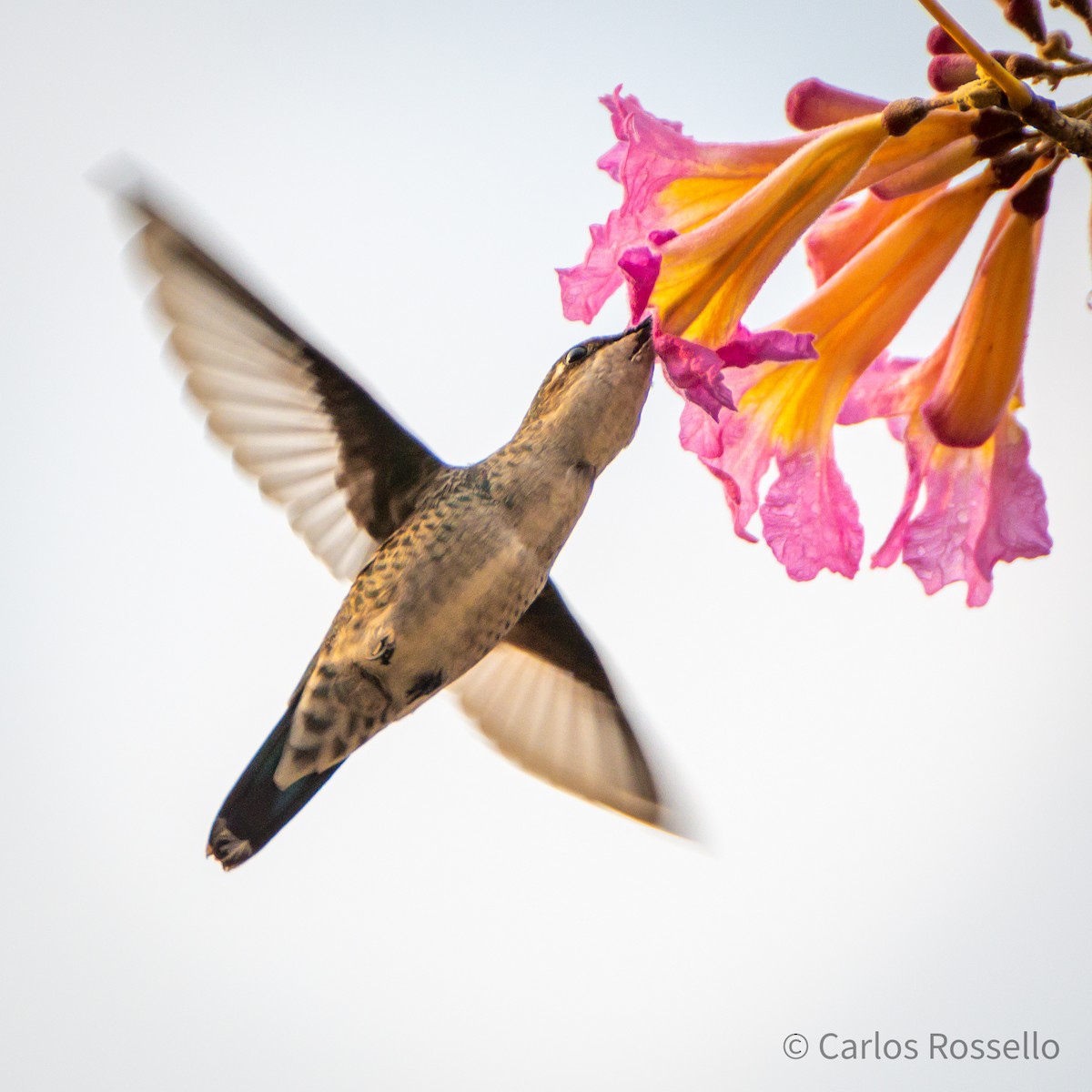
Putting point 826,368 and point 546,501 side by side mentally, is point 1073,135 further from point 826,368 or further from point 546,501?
point 546,501

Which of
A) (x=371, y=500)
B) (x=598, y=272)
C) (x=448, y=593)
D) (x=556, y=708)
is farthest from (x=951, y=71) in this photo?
(x=556, y=708)

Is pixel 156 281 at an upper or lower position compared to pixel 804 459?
upper

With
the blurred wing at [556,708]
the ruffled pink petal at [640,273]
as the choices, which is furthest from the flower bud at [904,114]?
the blurred wing at [556,708]

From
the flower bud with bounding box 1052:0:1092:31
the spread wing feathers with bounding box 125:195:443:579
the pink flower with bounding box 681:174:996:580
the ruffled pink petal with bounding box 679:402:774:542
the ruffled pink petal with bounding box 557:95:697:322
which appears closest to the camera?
the flower bud with bounding box 1052:0:1092:31

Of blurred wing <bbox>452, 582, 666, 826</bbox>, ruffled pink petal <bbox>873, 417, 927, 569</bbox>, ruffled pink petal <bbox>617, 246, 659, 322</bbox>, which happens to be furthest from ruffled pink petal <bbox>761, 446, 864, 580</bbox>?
blurred wing <bbox>452, 582, 666, 826</bbox>

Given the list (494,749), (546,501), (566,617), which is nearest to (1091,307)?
(546,501)

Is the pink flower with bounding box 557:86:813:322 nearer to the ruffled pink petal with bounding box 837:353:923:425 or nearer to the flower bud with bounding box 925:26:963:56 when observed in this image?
the flower bud with bounding box 925:26:963:56

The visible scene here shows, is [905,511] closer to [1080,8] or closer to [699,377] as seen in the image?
[699,377]
